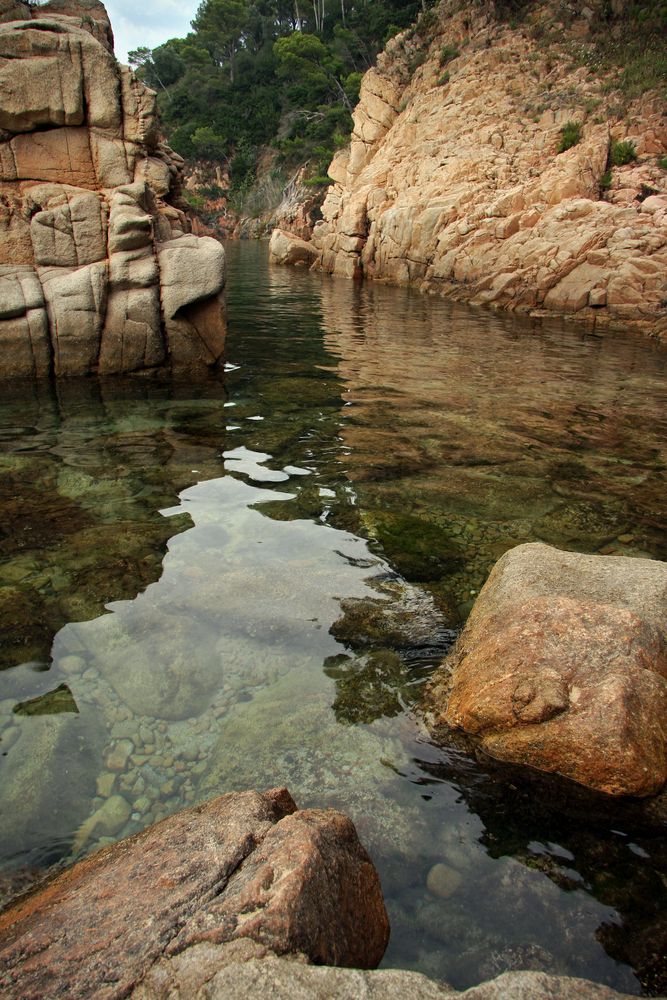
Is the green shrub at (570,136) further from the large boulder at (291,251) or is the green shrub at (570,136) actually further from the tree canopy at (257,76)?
the tree canopy at (257,76)

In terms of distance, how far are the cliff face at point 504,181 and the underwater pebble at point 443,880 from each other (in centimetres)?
1638

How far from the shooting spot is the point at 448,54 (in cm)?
3100

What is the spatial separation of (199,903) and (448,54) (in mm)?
37994

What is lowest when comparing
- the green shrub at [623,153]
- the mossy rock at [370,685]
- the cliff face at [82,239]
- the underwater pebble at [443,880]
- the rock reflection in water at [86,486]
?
the underwater pebble at [443,880]

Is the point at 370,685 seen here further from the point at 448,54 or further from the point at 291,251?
the point at 448,54

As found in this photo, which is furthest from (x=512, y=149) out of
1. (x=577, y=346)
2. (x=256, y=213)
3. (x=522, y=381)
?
(x=256, y=213)

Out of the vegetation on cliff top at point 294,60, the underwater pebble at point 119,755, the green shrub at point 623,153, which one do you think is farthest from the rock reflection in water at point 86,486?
the vegetation on cliff top at point 294,60

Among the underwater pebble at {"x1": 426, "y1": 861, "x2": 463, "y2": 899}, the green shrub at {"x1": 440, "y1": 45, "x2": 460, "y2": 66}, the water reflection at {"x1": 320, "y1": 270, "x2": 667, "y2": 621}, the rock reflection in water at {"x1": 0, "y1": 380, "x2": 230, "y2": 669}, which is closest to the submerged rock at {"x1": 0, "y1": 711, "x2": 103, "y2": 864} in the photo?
the rock reflection in water at {"x1": 0, "y1": 380, "x2": 230, "y2": 669}

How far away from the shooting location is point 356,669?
3.74 meters

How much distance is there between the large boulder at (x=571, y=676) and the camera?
2854 millimetres

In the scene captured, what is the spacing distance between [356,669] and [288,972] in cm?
217

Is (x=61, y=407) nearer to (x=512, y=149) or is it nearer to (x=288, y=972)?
(x=288, y=972)

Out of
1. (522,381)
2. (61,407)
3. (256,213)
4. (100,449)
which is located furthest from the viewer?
(256,213)

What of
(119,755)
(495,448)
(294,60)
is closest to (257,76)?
(294,60)
